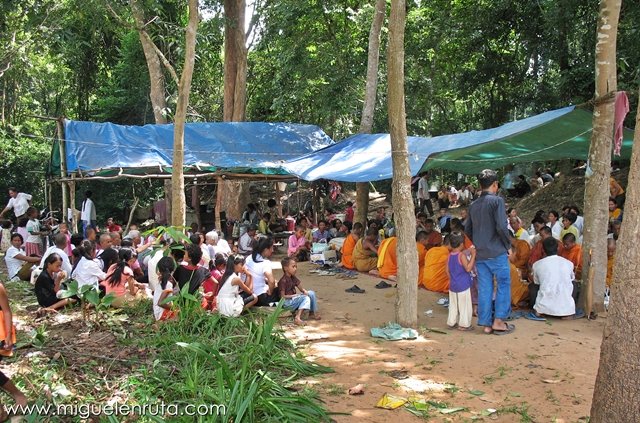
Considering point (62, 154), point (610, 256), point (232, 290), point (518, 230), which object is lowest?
point (232, 290)

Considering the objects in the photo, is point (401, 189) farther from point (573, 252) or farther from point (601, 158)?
point (573, 252)

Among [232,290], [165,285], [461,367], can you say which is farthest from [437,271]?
[165,285]

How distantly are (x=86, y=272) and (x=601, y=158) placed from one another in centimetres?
622

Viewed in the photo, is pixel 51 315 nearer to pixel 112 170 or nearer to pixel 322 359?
pixel 322 359

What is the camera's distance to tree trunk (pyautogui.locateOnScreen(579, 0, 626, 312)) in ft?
20.1

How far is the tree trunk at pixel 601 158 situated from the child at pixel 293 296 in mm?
3161

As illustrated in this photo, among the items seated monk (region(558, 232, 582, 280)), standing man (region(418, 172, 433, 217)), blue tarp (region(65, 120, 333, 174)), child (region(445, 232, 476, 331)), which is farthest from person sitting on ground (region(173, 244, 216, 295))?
standing man (region(418, 172, 433, 217))

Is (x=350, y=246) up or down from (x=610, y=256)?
down

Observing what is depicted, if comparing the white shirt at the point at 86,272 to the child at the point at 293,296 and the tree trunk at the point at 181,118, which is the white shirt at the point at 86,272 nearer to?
the tree trunk at the point at 181,118

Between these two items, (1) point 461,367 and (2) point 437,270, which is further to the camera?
(2) point 437,270

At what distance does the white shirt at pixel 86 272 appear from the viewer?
6.85 m

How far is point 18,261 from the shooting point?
9000 millimetres

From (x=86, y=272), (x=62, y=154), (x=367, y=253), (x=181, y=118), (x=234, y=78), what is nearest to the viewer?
(x=86, y=272)

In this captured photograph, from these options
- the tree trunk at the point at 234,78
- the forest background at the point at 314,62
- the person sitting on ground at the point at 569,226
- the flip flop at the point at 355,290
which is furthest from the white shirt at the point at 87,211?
the person sitting on ground at the point at 569,226
